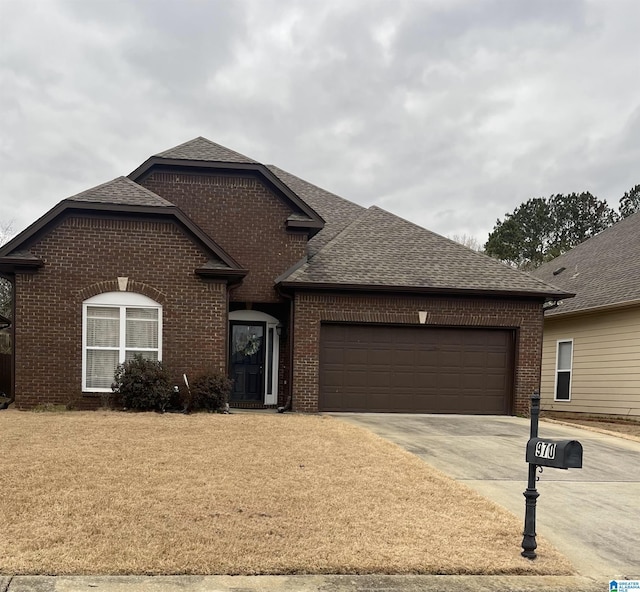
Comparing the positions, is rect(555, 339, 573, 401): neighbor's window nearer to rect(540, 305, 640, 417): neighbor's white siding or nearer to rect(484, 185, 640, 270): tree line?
rect(540, 305, 640, 417): neighbor's white siding

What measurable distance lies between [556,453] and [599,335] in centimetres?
1336

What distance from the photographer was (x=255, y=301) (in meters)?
14.0

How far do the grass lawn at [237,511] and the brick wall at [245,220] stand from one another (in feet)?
19.7

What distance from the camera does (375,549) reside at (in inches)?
184

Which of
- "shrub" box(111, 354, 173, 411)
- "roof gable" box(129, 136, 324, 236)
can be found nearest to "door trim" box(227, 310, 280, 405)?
"roof gable" box(129, 136, 324, 236)

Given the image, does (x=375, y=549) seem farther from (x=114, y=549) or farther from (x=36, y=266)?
(x=36, y=266)

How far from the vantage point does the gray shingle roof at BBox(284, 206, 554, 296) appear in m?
13.4

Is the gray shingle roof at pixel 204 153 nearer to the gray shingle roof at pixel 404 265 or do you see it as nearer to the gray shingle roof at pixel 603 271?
the gray shingle roof at pixel 404 265

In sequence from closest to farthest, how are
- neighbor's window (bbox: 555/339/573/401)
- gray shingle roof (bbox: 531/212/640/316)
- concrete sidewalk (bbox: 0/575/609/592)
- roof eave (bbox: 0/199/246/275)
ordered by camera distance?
concrete sidewalk (bbox: 0/575/609/592) < roof eave (bbox: 0/199/246/275) < gray shingle roof (bbox: 531/212/640/316) < neighbor's window (bbox: 555/339/573/401)

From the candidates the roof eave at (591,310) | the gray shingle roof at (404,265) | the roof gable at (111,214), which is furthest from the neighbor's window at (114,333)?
the roof eave at (591,310)

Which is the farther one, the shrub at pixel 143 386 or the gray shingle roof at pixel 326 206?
the gray shingle roof at pixel 326 206

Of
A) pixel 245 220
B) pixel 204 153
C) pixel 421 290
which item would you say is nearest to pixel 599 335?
pixel 421 290

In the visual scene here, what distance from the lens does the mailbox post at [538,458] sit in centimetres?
442

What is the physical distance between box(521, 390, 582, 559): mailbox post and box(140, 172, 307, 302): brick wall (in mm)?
9773
